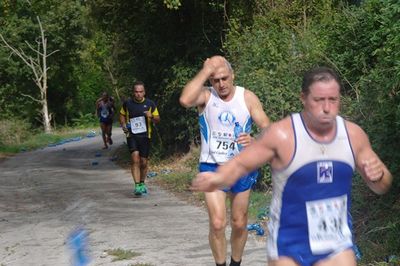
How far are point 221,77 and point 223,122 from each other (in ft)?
1.48

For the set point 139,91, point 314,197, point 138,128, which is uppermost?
point 139,91

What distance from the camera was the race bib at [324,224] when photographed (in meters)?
4.32

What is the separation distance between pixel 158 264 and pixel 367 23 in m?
5.14

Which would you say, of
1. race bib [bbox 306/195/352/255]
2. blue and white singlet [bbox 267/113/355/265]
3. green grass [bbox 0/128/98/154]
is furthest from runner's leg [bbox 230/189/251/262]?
green grass [bbox 0/128/98/154]

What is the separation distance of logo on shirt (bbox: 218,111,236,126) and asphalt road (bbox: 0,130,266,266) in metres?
1.77

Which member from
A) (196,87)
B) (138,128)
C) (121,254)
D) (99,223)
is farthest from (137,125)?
(196,87)

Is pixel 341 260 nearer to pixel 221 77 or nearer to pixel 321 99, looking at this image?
pixel 321 99

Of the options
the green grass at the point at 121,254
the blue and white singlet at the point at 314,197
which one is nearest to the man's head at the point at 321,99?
the blue and white singlet at the point at 314,197

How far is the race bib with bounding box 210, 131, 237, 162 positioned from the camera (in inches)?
270

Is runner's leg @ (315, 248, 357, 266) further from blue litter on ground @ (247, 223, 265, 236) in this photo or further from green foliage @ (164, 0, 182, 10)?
green foliage @ (164, 0, 182, 10)

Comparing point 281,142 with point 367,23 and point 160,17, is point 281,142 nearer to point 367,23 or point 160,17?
point 367,23

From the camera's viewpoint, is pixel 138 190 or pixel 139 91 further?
pixel 138 190

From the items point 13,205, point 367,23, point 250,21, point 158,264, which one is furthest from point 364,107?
point 250,21

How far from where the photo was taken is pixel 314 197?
170 inches
